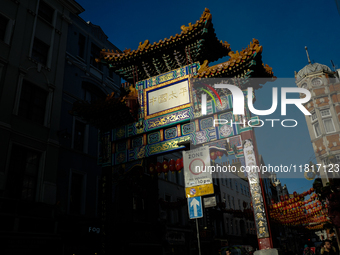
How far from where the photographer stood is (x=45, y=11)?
1902cm

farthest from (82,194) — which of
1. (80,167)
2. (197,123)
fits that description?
(197,123)

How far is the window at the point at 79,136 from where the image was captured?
61.9 feet

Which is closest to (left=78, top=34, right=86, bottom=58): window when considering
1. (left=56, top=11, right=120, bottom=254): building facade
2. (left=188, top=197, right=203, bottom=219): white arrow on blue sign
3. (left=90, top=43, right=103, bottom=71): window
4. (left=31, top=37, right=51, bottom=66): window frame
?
(left=56, top=11, right=120, bottom=254): building facade

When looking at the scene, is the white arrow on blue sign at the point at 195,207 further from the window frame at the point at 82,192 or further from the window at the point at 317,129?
the window at the point at 317,129

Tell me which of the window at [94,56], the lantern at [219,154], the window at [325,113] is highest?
the window at [94,56]

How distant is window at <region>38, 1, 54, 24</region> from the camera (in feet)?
61.2

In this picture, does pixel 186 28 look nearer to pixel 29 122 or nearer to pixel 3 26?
pixel 29 122

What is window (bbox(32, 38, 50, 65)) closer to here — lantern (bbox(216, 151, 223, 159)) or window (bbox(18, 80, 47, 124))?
window (bbox(18, 80, 47, 124))

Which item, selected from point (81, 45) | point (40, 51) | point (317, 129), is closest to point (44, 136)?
point (40, 51)

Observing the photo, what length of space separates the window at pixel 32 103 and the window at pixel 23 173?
2102 millimetres

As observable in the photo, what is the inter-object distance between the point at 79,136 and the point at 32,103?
4.31 metres

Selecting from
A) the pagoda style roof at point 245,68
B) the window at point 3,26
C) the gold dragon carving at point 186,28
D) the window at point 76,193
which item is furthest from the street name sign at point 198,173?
the window at point 3,26

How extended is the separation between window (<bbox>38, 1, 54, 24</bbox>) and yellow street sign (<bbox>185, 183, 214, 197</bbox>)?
16.6m

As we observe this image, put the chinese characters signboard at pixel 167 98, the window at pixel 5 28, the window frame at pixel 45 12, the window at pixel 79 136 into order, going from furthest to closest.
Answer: the window at pixel 79 136 → the window frame at pixel 45 12 → the window at pixel 5 28 → the chinese characters signboard at pixel 167 98
